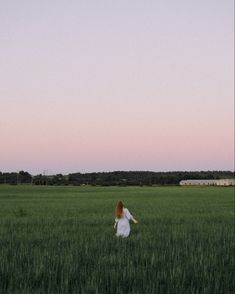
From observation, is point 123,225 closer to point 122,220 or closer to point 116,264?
point 122,220

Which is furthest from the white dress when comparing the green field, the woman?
the green field

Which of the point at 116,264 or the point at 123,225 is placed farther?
the point at 123,225

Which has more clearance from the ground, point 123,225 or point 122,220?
point 122,220

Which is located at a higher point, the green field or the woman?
the woman

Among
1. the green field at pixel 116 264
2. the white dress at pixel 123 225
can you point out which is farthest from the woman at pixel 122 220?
the green field at pixel 116 264

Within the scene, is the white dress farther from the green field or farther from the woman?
the green field

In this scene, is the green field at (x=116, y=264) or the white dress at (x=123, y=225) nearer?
the green field at (x=116, y=264)

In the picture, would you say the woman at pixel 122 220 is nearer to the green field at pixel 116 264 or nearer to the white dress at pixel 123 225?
the white dress at pixel 123 225

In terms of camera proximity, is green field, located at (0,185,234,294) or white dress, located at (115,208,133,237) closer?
green field, located at (0,185,234,294)

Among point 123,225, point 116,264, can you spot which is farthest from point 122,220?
point 116,264

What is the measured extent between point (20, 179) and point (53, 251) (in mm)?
180641

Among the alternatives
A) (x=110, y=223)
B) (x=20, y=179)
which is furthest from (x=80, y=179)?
(x=110, y=223)

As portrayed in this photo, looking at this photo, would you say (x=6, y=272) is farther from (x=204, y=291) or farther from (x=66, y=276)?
(x=204, y=291)

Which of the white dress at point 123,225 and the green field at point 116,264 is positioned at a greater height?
the white dress at point 123,225
